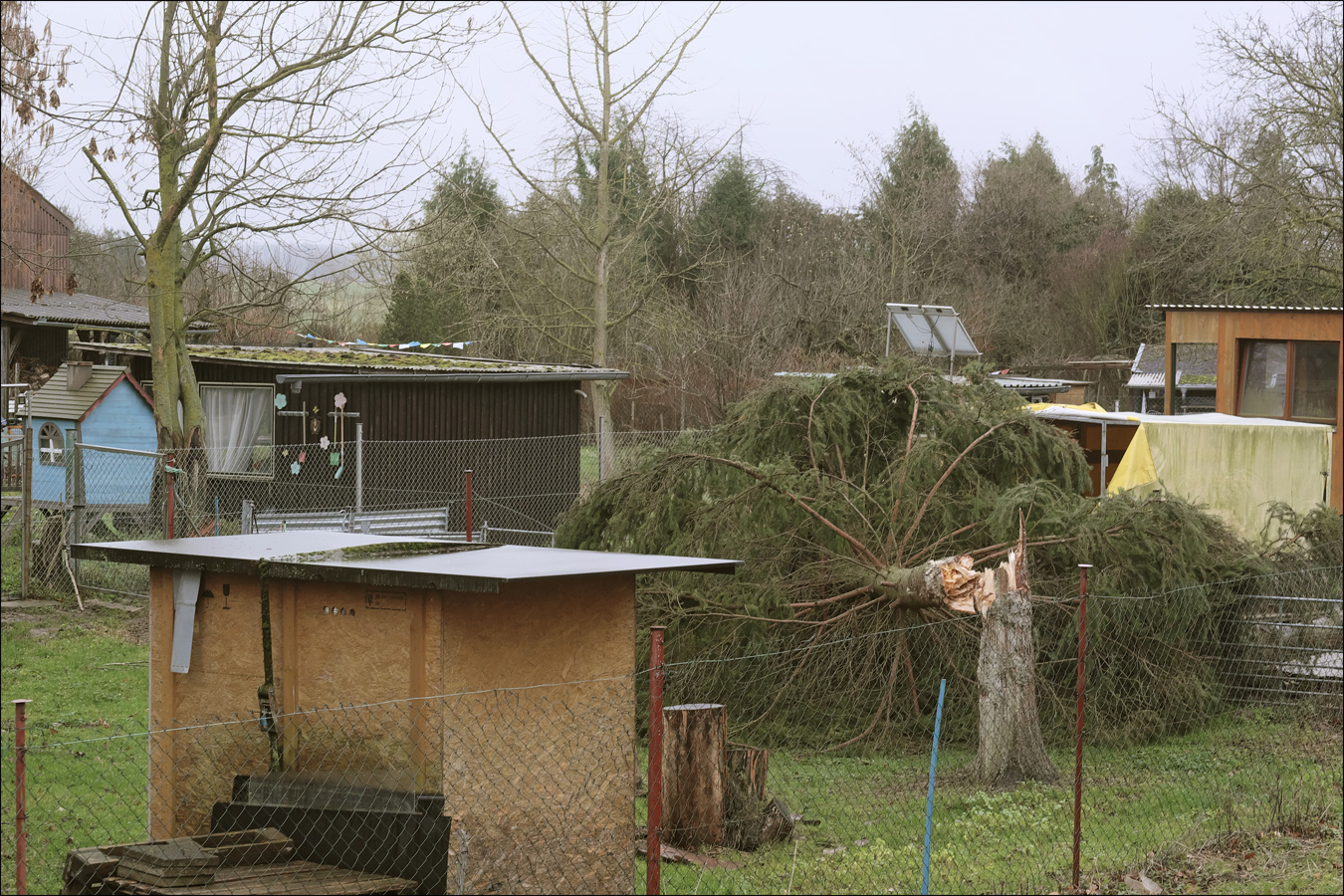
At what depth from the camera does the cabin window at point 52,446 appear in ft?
52.1

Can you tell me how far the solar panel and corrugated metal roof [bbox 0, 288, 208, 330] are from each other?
44.6 ft

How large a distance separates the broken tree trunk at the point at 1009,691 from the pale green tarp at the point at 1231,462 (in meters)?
7.88

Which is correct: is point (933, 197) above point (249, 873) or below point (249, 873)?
above

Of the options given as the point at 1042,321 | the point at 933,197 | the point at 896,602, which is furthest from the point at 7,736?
the point at 933,197

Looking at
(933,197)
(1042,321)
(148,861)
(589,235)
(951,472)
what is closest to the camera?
(148,861)

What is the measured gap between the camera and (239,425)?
59.7ft

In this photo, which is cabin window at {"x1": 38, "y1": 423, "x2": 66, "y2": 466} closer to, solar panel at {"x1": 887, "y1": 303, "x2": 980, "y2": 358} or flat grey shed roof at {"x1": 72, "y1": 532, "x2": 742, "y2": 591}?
flat grey shed roof at {"x1": 72, "y1": 532, "x2": 742, "y2": 591}

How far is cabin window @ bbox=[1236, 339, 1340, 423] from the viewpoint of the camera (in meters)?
19.4

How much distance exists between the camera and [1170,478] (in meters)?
14.9

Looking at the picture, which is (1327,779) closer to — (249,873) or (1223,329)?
(249,873)

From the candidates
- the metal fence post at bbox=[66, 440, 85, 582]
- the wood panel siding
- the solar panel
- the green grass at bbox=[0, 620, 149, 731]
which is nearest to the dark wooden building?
the metal fence post at bbox=[66, 440, 85, 582]

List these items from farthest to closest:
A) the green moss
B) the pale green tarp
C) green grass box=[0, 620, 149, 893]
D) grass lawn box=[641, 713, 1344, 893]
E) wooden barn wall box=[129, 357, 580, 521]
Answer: the green moss → wooden barn wall box=[129, 357, 580, 521] → the pale green tarp → green grass box=[0, 620, 149, 893] → grass lawn box=[641, 713, 1344, 893]

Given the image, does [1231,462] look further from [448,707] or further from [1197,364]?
[448,707]

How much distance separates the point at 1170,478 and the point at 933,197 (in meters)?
30.8
